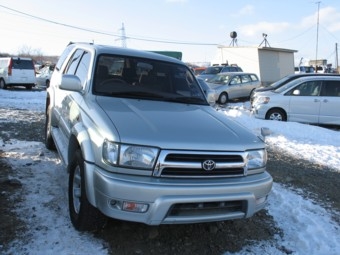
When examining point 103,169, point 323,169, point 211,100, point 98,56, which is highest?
point 98,56

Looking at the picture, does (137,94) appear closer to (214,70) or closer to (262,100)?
(262,100)

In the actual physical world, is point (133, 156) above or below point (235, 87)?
above

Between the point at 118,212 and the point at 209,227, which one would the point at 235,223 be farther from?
the point at 118,212

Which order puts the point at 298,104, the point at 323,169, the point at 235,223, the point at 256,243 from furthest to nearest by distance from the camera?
the point at 298,104 → the point at 323,169 → the point at 235,223 → the point at 256,243

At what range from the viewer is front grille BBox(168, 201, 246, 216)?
3.43 metres

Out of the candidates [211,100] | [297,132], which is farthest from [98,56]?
[297,132]

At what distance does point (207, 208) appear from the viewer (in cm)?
354

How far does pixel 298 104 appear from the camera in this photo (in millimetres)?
13281

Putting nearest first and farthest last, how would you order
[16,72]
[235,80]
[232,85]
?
[232,85], [235,80], [16,72]

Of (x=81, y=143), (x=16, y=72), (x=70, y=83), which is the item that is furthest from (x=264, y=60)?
(x=81, y=143)

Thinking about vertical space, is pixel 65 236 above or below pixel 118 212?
below

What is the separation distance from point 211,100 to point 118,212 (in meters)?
2.48


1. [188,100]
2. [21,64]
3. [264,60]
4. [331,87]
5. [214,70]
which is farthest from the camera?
[264,60]

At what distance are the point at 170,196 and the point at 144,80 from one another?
6.67 ft
